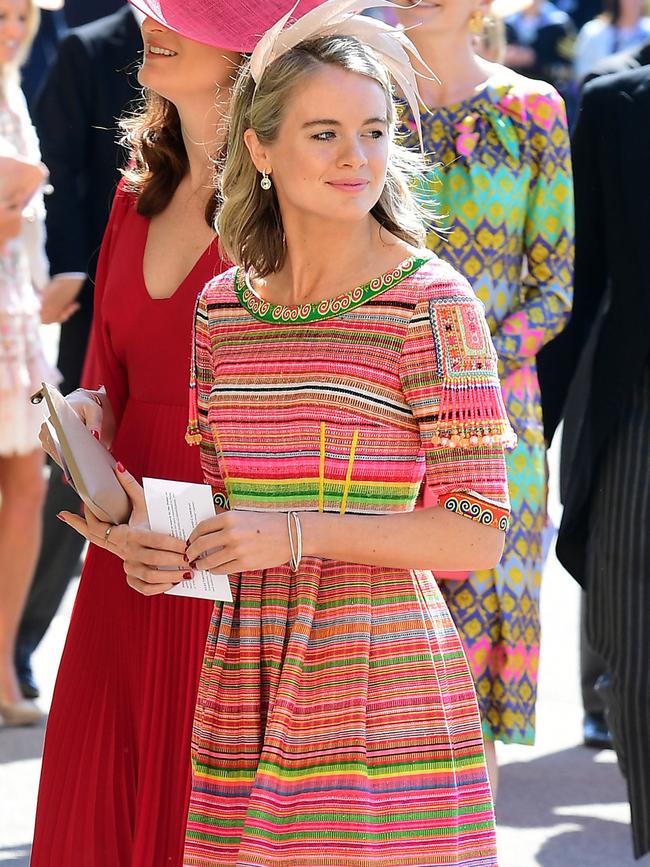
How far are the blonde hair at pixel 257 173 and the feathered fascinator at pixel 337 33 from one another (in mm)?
17

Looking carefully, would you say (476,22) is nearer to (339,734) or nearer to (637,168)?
(637,168)

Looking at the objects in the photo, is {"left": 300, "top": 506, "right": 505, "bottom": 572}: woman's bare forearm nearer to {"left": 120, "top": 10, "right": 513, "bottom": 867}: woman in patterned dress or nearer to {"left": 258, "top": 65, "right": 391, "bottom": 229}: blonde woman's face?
{"left": 120, "top": 10, "right": 513, "bottom": 867}: woman in patterned dress

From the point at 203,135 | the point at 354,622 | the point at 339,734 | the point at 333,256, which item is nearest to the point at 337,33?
the point at 333,256

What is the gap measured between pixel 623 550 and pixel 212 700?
1.84 metres

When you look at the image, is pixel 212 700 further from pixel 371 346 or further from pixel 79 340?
pixel 79 340

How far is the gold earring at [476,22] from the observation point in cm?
465

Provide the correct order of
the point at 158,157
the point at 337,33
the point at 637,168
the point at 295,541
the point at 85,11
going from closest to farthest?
the point at 295,541 → the point at 337,33 → the point at 158,157 → the point at 637,168 → the point at 85,11

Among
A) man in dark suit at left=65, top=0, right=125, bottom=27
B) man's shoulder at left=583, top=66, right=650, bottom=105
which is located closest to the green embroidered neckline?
man's shoulder at left=583, top=66, right=650, bottom=105

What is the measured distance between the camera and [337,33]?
291cm

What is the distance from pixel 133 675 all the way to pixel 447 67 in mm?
1960

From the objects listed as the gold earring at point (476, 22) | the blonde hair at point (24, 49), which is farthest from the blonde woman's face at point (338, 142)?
the blonde hair at point (24, 49)

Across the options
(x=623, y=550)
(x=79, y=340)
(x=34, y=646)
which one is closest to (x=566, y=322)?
(x=623, y=550)

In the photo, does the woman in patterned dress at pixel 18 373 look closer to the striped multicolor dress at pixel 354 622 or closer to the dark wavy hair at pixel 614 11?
the striped multicolor dress at pixel 354 622

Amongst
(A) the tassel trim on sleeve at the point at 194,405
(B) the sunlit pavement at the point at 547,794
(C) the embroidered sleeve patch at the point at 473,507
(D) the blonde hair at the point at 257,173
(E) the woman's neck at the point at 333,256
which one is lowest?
(B) the sunlit pavement at the point at 547,794
